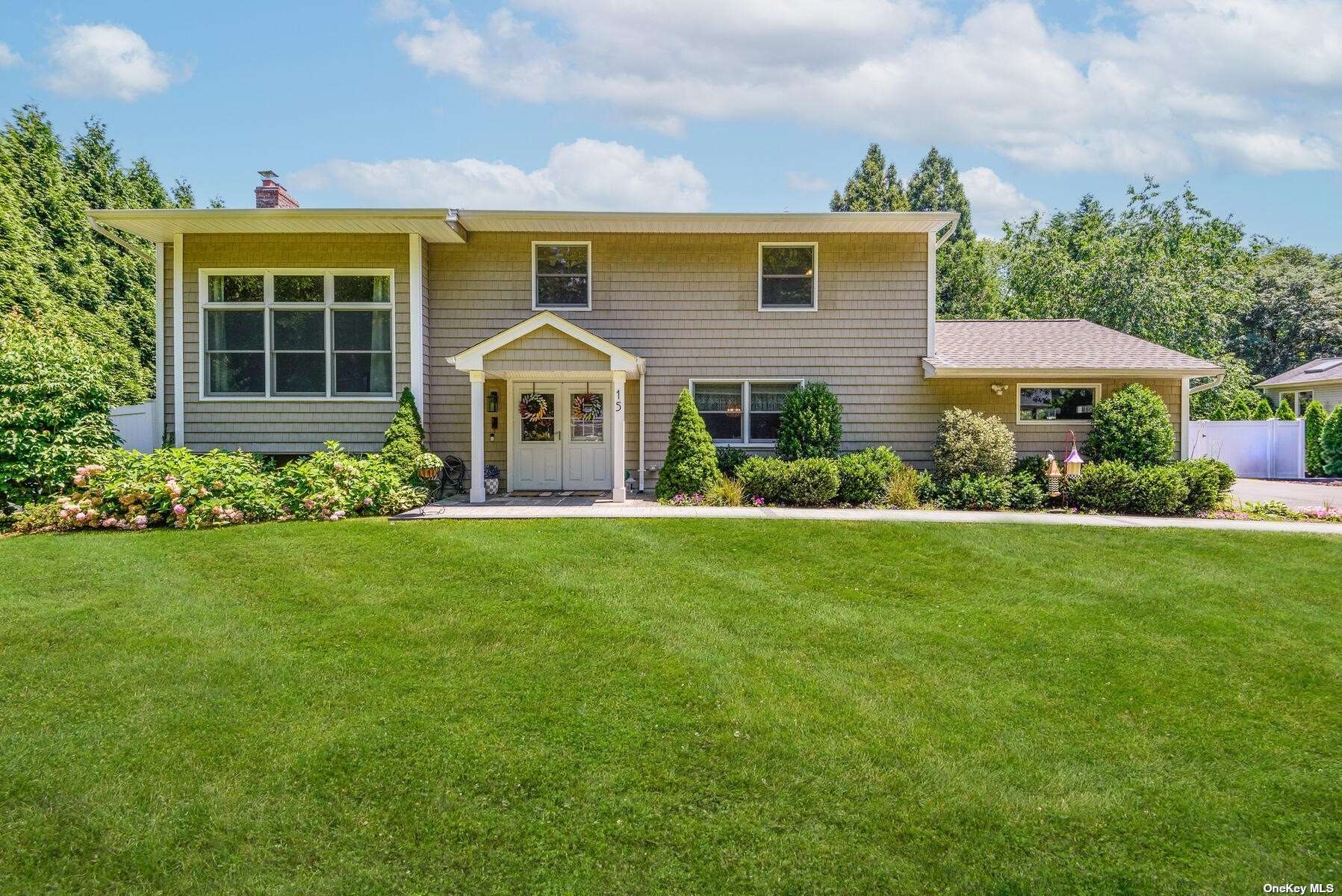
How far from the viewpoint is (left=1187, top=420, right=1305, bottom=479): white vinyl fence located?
60.3 ft

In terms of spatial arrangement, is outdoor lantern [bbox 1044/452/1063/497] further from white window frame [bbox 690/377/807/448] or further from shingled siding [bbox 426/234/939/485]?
white window frame [bbox 690/377/807/448]

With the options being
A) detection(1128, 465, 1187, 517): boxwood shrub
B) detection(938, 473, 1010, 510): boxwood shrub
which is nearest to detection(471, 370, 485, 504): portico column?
detection(938, 473, 1010, 510): boxwood shrub

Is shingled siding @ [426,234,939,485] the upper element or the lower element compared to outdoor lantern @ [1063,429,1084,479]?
upper

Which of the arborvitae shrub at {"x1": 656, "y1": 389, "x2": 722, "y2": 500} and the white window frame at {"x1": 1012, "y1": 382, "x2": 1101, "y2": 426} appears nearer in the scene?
the arborvitae shrub at {"x1": 656, "y1": 389, "x2": 722, "y2": 500}

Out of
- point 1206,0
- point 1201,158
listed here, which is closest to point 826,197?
point 1201,158

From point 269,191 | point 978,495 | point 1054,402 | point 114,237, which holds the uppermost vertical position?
point 269,191

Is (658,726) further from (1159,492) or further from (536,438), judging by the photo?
(1159,492)

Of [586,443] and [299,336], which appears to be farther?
[586,443]

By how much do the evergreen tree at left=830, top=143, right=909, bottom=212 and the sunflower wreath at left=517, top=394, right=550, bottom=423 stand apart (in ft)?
76.1

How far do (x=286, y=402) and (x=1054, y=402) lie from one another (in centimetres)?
1292

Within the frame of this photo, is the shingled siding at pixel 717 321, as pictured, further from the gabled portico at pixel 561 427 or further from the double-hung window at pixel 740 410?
the gabled portico at pixel 561 427

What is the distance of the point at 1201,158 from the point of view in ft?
76.3

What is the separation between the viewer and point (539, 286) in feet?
39.3

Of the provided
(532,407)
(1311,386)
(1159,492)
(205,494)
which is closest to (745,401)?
(532,407)
